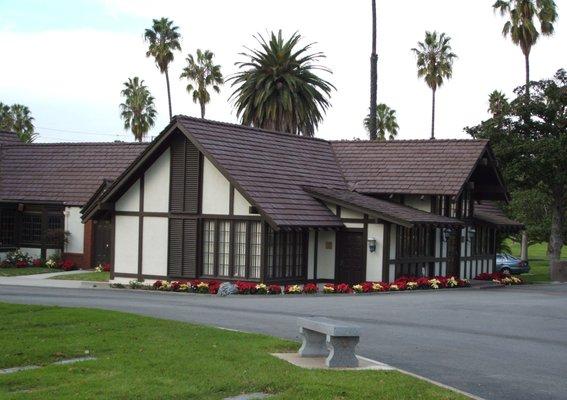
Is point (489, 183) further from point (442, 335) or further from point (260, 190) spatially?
point (442, 335)

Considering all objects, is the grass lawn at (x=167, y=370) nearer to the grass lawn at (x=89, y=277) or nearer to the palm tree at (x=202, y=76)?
the grass lawn at (x=89, y=277)

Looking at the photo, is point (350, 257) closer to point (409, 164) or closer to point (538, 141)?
point (409, 164)

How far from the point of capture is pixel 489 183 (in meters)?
38.8

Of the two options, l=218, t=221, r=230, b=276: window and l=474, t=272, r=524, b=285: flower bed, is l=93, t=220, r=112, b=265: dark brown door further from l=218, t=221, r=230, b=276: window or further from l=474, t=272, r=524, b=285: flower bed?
l=474, t=272, r=524, b=285: flower bed

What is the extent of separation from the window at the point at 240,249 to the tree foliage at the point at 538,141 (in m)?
17.7

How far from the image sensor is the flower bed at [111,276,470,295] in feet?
90.5

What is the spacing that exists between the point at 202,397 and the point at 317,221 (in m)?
20.1

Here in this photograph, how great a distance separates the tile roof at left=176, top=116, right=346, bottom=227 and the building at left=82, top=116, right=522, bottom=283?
0.18 ft

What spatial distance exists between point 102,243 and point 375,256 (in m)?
13.9

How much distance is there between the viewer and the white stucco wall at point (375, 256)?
101 ft

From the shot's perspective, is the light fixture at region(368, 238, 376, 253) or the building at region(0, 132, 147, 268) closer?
the light fixture at region(368, 238, 376, 253)

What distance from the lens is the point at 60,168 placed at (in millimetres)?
42938

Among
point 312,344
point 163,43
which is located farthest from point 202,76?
point 312,344

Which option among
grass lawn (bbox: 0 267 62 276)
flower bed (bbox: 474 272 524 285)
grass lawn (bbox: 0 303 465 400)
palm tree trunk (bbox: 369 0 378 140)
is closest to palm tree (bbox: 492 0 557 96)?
palm tree trunk (bbox: 369 0 378 140)
